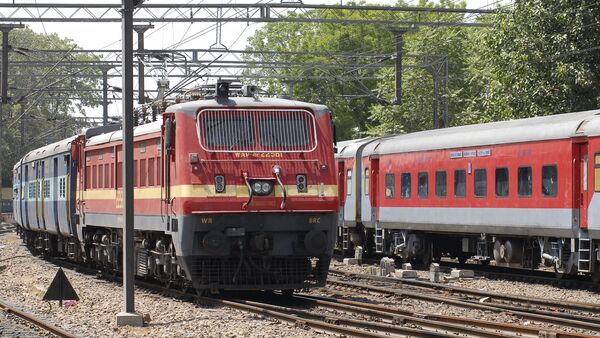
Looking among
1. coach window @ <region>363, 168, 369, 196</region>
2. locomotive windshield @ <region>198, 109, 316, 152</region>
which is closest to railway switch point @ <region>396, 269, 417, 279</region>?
locomotive windshield @ <region>198, 109, 316, 152</region>

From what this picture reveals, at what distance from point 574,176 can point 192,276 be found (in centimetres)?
847

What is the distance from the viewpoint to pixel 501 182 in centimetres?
2625

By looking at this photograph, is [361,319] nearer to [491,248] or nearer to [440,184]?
[491,248]

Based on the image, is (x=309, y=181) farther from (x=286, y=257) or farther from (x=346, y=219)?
(x=346, y=219)

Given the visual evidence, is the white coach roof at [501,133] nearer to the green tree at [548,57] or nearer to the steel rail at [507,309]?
the green tree at [548,57]

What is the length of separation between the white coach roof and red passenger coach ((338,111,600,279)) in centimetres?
3

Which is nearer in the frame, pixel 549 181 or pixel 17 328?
pixel 17 328

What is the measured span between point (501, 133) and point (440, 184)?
3.26m

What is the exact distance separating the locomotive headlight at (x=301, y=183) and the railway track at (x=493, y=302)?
9.81 feet

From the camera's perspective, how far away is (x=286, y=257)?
756 inches

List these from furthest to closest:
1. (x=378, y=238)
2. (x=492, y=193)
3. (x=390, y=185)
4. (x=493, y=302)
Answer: (x=378, y=238) < (x=390, y=185) < (x=492, y=193) < (x=493, y=302)

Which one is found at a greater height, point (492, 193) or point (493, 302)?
point (492, 193)

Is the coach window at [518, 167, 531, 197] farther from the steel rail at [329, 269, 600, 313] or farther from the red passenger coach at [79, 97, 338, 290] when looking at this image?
the red passenger coach at [79, 97, 338, 290]

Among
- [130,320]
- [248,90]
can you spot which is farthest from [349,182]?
[130,320]
